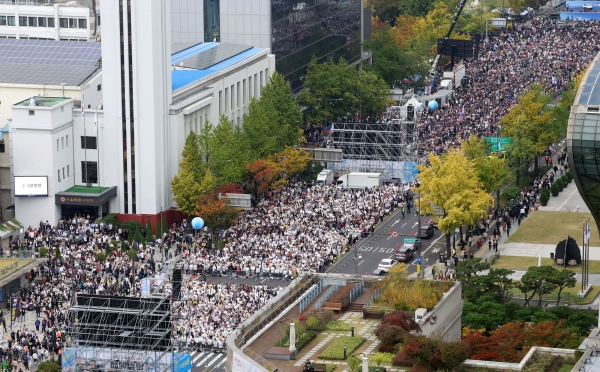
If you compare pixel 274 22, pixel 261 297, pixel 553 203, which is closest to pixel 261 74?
pixel 274 22

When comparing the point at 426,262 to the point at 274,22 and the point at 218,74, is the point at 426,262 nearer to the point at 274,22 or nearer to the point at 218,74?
the point at 218,74

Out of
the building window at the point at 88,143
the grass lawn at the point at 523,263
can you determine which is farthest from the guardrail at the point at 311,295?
the building window at the point at 88,143

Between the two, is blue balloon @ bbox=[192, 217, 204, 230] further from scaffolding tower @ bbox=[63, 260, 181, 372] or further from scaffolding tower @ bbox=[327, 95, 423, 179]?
scaffolding tower @ bbox=[63, 260, 181, 372]

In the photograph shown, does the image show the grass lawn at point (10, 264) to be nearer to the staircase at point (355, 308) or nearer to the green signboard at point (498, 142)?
the staircase at point (355, 308)

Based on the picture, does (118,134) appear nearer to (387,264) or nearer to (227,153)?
(227,153)

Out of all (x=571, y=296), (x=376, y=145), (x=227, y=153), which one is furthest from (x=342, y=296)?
(x=376, y=145)

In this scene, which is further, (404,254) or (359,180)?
(359,180)
